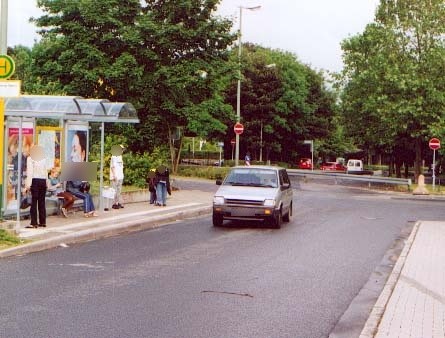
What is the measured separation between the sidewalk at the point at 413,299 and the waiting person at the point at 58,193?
8.33 metres

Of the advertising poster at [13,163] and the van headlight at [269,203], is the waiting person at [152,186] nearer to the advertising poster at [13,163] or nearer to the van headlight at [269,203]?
the van headlight at [269,203]

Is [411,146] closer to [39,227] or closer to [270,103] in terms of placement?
[270,103]

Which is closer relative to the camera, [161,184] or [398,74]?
[161,184]

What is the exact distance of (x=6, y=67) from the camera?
518 inches

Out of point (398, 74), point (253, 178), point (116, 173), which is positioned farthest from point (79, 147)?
point (398, 74)

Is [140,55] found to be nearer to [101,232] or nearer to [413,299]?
[101,232]

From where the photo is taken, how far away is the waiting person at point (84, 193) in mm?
17562

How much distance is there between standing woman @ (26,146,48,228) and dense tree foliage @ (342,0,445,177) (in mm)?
30580

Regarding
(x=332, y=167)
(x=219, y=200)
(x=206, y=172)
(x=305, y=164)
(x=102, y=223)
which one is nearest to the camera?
(x=102, y=223)

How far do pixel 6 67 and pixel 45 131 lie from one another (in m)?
4.77

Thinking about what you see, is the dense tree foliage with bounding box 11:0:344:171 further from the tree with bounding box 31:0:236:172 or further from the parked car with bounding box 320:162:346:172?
the parked car with bounding box 320:162:346:172

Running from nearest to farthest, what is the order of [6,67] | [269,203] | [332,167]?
1. [6,67]
2. [269,203]
3. [332,167]

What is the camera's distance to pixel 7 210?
15.5 metres

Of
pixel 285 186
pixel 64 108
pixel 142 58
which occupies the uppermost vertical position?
pixel 142 58
